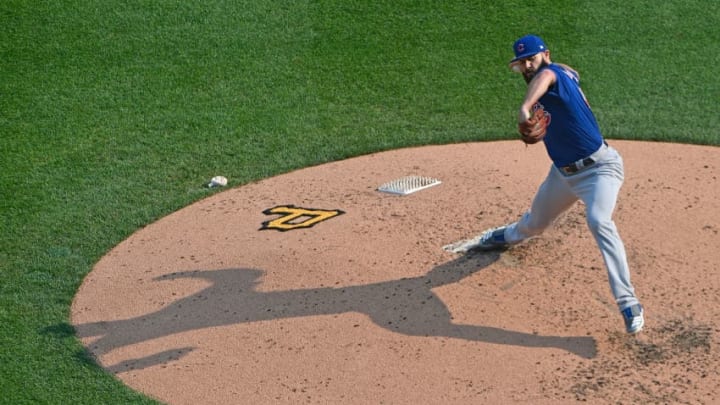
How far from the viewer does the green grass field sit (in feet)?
31.2

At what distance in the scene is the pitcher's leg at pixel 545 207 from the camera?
23.3ft

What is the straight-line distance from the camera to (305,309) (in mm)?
7281

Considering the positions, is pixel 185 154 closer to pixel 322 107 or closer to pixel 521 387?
pixel 322 107

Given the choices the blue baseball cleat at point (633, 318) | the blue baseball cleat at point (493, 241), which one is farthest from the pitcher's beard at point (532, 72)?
the blue baseball cleat at point (633, 318)

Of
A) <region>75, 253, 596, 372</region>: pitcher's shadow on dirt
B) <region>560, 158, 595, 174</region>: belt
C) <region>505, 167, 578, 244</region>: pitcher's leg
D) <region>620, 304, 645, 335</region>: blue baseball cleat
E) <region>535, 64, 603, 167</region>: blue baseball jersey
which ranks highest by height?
<region>535, 64, 603, 167</region>: blue baseball jersey

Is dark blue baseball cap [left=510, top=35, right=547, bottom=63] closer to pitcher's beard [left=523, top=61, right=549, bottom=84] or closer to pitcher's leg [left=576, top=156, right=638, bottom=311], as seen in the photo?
pitcher's beard [left=523, top=61, right=549, bottom=84]

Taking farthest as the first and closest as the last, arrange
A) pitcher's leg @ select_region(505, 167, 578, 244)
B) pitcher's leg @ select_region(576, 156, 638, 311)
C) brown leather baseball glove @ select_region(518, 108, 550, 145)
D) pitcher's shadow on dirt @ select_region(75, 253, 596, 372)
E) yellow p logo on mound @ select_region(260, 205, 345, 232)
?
1. yellow p logo on mound @ select_region(260, 205, 345, 232)
2. pitcher's leg @ select_region(505, 167, 578, 244)
3. pitcher's shadow on dirt @ select_region(75, 253, 596, 372)
4. pitcher's leg @ select_region(576, 156, 638, 311)
5. brown leather baseball glove @ select_region(518, 108, 550, 145)

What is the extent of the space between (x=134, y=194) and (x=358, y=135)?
2235 millimetres

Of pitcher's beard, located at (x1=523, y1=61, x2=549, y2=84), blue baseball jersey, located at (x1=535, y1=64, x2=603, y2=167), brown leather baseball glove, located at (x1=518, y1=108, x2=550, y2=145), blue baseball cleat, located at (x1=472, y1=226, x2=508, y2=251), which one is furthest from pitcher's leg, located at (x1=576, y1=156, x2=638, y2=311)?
blue baseball cleat, located at (x1=472, y1=226, x2=508, y2=251)

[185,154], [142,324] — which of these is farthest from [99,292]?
[185,154]

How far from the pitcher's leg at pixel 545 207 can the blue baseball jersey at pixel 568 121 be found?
0.27m

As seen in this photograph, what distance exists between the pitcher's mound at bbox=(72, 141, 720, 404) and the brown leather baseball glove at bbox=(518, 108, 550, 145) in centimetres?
124

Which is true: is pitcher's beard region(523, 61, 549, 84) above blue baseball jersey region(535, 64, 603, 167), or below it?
above

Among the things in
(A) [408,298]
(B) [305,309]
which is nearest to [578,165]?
(A) [408,298]
